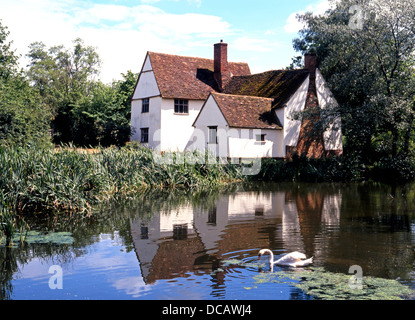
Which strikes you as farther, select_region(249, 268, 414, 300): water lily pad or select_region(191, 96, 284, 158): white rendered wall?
select_region(191, 96, 284, 158): white rendered wall

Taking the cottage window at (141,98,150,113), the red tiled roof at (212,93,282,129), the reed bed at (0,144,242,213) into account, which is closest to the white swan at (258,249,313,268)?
the reed bed at (0,144,242,213)

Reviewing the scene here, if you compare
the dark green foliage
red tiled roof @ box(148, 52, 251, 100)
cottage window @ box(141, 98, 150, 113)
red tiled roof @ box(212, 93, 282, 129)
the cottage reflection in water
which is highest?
red tiled roof @ box(148, 52, 251, 100)

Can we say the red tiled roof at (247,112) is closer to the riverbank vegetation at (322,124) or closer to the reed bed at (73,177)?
the riverbank vegetation at (322,124)

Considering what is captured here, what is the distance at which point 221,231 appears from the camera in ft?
41.8

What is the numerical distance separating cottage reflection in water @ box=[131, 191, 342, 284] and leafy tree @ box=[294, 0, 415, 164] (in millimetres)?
10369

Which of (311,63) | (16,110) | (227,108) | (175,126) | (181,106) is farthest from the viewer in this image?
(181,106)

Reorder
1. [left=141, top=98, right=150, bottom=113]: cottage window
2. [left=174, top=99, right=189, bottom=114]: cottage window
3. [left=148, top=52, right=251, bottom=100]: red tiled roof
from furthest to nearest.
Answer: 1. [left=141, top=98, right=150, bottom=113]: cottage window
2. [left=174, top=99, right=189, bottom=114]: cottage window
3. [left=148, top=52, right=251, bottom=100]: red tiled roof

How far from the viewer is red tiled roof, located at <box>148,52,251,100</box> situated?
37.2 meters

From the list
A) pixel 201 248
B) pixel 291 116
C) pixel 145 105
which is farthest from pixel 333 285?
pixel 145 105

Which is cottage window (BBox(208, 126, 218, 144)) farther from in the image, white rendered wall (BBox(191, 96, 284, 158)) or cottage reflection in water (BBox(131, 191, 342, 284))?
cottage reflection in water (BBox(131, 191, 342, 284))

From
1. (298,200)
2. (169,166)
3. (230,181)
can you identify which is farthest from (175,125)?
(298,200)

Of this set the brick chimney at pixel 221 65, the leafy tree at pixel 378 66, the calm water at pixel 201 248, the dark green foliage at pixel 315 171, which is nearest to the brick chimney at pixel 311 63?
the leafy tree at pixel 378 66

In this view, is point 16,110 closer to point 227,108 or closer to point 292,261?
point 227,108

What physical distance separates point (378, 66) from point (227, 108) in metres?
10.0
